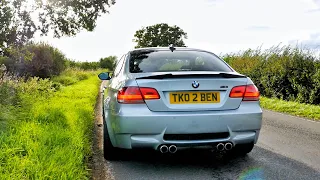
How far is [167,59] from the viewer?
534 cm

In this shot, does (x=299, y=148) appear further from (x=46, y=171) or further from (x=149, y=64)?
(x=46, y=171)

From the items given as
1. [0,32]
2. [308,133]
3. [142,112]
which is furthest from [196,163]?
[0,32]

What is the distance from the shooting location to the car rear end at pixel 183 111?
448 centimetres

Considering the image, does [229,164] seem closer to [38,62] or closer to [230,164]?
[230,164]

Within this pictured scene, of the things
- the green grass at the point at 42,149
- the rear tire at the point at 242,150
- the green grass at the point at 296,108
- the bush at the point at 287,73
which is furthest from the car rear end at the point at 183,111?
the bush at the point at 287,73

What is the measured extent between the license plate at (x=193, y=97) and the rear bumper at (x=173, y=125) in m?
0.13

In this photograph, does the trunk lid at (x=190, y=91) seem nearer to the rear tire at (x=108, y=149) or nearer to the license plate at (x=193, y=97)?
the license plate at (x=193, y=97)

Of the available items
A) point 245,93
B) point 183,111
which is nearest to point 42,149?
point 183,111

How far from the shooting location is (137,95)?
456 cm

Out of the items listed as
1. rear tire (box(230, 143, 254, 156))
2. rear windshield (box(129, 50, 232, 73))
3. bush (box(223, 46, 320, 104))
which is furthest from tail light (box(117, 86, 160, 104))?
bush (box(223, 46, 320, 104))

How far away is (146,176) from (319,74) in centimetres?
980

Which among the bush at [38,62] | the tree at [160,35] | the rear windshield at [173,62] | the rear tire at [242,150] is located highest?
the rear windshield at [173,62]

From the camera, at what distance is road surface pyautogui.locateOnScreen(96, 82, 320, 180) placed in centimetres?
461

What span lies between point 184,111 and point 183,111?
0.04ft
